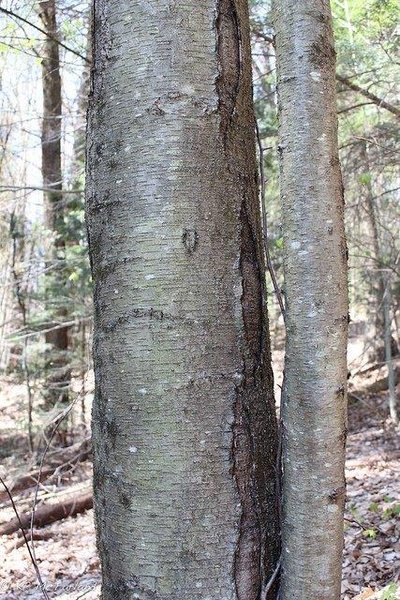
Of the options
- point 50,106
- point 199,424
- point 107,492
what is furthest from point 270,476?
point 50,106

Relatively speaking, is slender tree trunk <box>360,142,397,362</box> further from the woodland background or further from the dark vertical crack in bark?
the dark vertical crack in bark

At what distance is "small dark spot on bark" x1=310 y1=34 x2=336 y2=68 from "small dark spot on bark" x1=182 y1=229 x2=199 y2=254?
1.46ft

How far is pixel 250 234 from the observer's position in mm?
1362

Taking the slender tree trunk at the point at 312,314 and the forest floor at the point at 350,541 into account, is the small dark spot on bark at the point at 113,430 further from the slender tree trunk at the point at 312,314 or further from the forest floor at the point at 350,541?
the forest floor at the point at 350,541

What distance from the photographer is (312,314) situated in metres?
1.24

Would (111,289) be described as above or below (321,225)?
below

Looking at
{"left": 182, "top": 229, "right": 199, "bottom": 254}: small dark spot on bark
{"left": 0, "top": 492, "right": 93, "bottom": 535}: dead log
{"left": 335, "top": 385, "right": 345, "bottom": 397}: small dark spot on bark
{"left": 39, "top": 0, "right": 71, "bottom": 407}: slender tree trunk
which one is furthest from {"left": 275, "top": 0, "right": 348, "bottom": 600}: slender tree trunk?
{"left": 39, "top": 0, "right": 71, "bottom": 407}: slender tree trunk

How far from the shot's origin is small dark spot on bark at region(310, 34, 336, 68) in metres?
1.26

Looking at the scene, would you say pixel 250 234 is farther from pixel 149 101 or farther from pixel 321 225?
pixel 149 101

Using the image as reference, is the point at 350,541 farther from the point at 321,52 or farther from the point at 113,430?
the point at 321,52

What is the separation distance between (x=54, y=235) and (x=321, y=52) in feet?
28.6

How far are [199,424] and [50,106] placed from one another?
10.5m

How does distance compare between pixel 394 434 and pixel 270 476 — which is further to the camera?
pixel 394 434

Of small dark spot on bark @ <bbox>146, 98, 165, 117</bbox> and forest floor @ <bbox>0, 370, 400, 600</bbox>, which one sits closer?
small dark spot on bark @ <bbox>146, 98, 165, 117</bbox>
